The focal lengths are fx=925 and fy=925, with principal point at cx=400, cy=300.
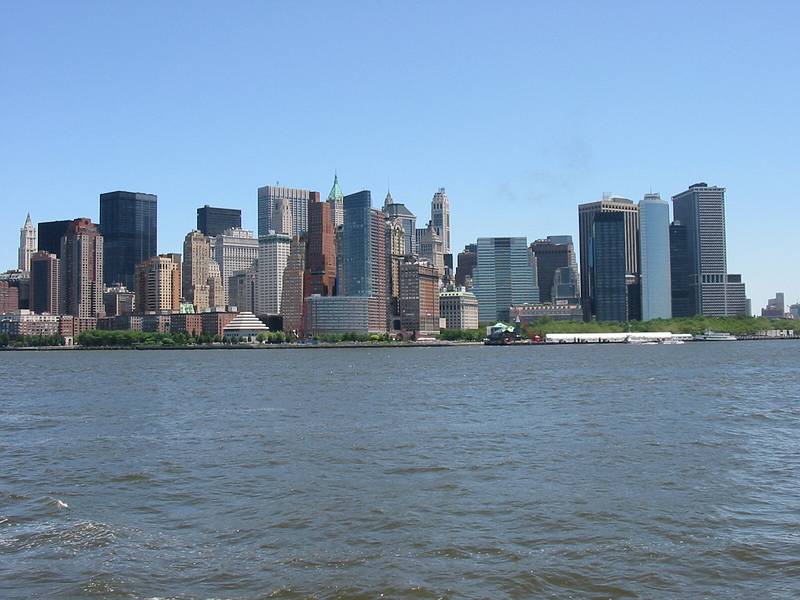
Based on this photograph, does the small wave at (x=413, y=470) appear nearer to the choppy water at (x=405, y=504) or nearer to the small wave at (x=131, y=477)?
the choppy water at (x=405, y=504)

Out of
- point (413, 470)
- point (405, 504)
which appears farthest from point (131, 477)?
point (405, 504)

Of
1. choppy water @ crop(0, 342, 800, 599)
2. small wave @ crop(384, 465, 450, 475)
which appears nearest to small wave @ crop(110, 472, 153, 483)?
choppy water @ crop(0, 342, 800, 599)

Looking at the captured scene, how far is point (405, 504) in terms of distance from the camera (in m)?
23.6

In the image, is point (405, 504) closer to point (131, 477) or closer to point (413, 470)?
point (413, 470)

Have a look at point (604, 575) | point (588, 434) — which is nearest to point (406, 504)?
point (604, 575)

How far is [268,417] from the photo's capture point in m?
45.4

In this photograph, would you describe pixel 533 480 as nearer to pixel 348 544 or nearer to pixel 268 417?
pixel 348 544

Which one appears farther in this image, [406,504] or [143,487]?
[143,487]

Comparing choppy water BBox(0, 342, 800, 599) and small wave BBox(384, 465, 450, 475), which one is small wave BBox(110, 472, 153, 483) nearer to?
choppy water BBox(0, 342, 800, 599)

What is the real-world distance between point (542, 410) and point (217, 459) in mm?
21240

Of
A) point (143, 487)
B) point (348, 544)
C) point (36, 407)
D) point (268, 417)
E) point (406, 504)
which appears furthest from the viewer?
point (36, 407)

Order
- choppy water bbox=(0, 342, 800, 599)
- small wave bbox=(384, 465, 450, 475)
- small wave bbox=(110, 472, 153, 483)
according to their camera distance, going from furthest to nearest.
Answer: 1. small wave bbox=(384, 465, 450, 475)
2. small wave bbox=(110, 472, 153, 483)
3. choppy water bbox=(0, 342, 800, 599)

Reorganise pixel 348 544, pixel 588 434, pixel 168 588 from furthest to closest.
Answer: pixel 588 434
pixel 348 544
pixel 168 588

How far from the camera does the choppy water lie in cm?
1733
